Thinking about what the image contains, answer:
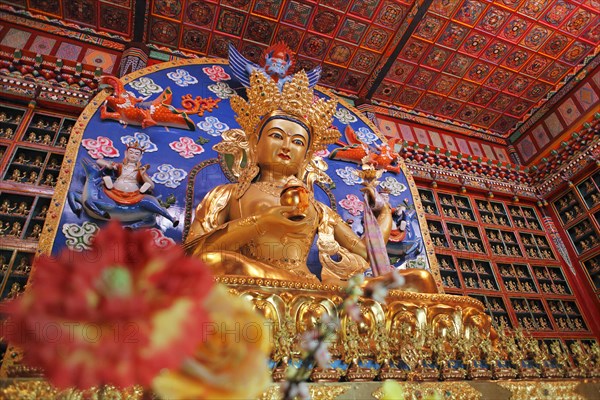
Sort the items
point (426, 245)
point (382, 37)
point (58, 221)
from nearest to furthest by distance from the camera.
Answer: point (58, 221) → point (426, 245) → point (382, 37)

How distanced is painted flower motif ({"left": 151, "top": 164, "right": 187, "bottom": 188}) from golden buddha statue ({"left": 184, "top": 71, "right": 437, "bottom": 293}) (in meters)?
0.50

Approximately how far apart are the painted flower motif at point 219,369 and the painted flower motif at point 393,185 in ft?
13.5

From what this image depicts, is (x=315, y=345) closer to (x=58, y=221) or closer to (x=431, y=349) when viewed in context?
(x=431, y=349)

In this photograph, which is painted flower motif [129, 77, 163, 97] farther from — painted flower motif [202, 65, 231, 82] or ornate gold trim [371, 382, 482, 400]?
ornate gold trim [371, 382, 482, 400]

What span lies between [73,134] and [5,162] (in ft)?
2.45

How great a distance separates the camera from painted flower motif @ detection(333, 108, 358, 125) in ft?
17.1

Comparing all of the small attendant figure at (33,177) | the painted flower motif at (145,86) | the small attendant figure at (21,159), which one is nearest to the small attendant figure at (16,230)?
the small attendant figure at (33,177)

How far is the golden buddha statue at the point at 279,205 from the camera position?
2.77 metres

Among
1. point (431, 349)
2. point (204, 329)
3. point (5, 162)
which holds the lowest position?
point (204, 329)

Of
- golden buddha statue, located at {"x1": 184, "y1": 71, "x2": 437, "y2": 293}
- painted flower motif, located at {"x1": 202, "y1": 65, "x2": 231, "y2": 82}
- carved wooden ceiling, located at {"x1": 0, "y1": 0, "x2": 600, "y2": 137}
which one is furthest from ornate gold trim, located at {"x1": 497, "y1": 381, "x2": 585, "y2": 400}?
carved wooden ceiling, located at {"x1": 0, "y1": 0, "x2": 600, "y2": 137}

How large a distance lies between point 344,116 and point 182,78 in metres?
2.10

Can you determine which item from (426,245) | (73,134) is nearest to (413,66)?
(426,245)

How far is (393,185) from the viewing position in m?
4.72

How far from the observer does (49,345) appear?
577mm
